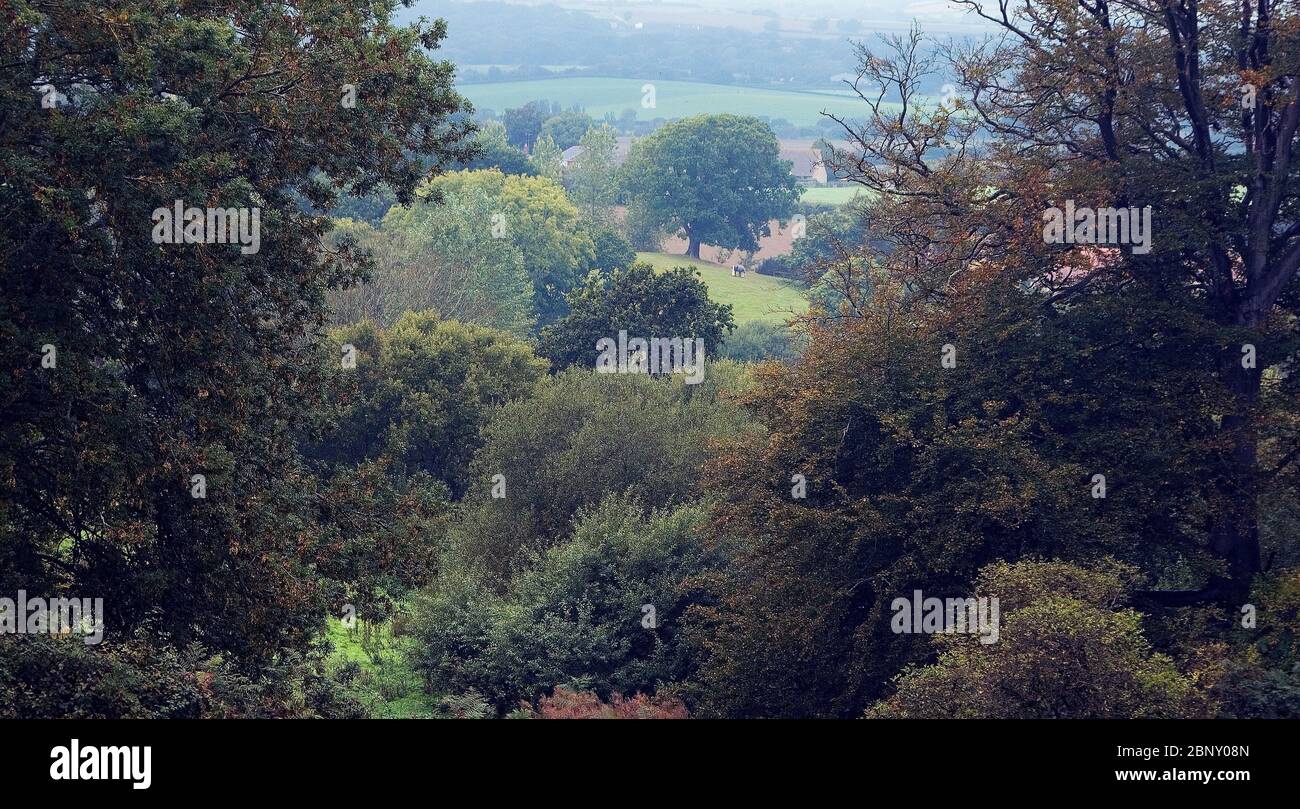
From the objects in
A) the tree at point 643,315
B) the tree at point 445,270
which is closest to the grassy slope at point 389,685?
the tree at point 643,315

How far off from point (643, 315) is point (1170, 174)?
3302 cm

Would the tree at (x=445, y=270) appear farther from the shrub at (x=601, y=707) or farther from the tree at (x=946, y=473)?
the tree at (x=946, y=473)

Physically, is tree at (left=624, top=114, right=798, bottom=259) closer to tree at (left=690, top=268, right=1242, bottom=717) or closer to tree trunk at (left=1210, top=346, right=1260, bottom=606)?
A: tree at (left=690, top=268, right=1242, bottom=717)

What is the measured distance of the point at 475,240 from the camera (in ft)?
287

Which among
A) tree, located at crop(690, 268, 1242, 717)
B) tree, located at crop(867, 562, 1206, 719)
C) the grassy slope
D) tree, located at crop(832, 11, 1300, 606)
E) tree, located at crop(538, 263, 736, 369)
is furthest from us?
tree, located at crop(538, 263, 736, 369)

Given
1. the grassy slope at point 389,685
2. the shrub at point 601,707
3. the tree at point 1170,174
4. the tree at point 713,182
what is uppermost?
the tree at point 713,182

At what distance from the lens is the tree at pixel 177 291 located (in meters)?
15.4

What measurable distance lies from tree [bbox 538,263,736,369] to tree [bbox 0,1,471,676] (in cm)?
3556

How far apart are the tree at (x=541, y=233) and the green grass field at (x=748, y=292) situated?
7595 mm

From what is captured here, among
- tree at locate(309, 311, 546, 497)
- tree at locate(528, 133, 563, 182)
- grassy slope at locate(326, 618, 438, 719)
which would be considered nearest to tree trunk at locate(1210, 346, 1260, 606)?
grassy slope at locate(326, 618, 438, 719)

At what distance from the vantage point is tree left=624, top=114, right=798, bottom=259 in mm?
134000
